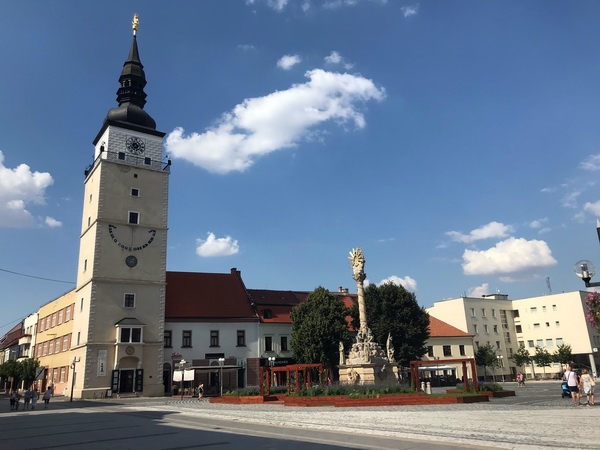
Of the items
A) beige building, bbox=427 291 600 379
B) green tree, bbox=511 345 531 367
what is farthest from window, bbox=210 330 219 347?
green tree, bbox=511 345 531 367

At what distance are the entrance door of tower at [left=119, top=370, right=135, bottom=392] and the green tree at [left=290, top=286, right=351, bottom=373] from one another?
50.7 ft

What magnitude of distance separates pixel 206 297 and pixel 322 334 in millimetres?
15187

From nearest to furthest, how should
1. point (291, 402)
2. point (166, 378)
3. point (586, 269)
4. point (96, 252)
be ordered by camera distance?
1. point (586, 269)
2. point (291, 402)
3. point (96, 252)
4. point (166, 378)

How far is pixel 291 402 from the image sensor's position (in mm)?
25750

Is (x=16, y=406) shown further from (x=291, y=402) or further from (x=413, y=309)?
(x=413, y=309)

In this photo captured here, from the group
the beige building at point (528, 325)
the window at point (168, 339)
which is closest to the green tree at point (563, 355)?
the beige building at point (528, 325)

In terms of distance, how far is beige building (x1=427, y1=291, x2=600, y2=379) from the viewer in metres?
72.9

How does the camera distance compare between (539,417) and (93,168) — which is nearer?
(539,417)

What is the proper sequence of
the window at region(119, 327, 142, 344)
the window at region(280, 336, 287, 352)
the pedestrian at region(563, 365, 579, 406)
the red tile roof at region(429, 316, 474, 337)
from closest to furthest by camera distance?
the pedestrian at region(563, 365, 579, 406), the window at region(119, 327, 142, 344), the window at region(280, 336, 287, 352), the red tile roof at region(429, 316, 474, 337)

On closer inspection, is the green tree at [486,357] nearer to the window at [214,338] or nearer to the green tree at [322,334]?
the green tree at [322,334]

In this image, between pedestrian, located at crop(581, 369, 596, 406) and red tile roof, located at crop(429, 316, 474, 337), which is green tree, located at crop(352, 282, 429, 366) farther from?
pedestrian, located at crop(581, 369, 596, 406)

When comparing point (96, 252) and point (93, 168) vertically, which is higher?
point (93, 168)

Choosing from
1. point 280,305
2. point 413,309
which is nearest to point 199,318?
point 280,305

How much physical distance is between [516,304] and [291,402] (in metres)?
67.1
